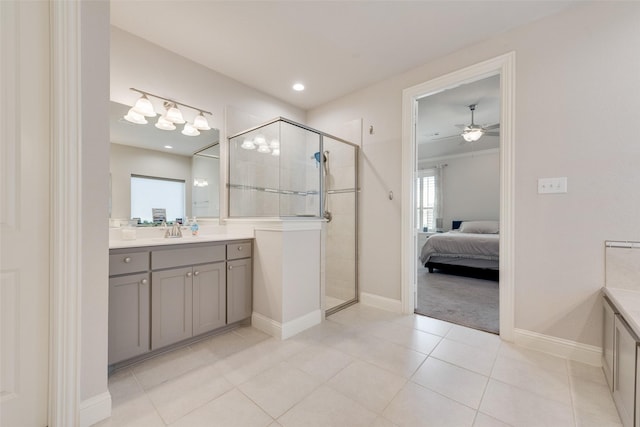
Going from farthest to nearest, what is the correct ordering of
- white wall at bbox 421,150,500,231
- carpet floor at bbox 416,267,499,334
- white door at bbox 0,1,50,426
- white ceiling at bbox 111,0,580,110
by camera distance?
white wall at bbox 421,150,500,231 < carpet floor at bbox 416,267,499,334 < white ceiling at bbox 111,0,580,110 < white door at bbox 0,1,50,426

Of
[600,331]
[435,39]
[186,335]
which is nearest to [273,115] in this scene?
[435,39]

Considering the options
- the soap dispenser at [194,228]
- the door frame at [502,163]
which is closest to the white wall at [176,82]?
the soap dispenser at [194,228]

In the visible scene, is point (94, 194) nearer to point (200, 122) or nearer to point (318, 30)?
point (200, 122)

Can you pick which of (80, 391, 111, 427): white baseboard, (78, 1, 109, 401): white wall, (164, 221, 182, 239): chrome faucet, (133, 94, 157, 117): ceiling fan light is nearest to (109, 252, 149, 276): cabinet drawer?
(78, 1, 109, 401): white wall

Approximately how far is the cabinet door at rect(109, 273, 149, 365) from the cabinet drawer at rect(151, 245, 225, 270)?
0.12 meters

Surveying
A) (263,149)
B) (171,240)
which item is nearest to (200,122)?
(263,149)

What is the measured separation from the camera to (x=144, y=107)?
2188 millimetres

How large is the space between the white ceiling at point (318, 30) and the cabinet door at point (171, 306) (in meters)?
1.98

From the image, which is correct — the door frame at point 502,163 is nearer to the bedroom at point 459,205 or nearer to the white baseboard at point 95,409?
the bedroom at point 459,205

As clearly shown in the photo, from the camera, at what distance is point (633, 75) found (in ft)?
5.55

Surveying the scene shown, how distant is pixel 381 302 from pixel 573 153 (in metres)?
2.13

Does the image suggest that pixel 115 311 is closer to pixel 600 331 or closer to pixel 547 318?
pixel 547 318

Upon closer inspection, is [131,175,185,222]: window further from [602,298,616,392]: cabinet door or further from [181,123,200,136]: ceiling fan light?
[602,298,616,392]: cabinet door

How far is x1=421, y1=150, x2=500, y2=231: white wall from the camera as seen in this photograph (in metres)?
6.06
